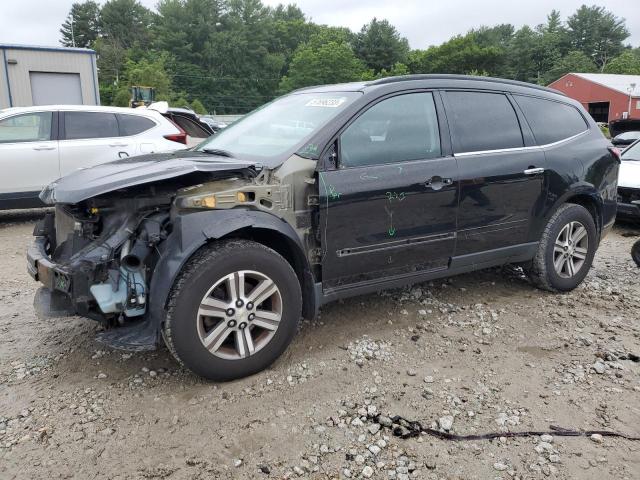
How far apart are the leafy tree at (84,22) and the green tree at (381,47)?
146 feet

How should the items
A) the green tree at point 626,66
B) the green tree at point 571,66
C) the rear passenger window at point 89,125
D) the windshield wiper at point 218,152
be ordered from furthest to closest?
1. the green tree at point 571,66
2. the green tree at point 626,66
3. the rear passenger window at point 89,125
4. the windshield wiper at point 218,152

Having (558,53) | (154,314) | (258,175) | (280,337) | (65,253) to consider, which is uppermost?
(558,53)

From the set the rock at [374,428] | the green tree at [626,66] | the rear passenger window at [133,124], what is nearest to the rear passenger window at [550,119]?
the rock at [374,428]

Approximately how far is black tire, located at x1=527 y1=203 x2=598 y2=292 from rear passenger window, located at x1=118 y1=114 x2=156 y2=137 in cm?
615

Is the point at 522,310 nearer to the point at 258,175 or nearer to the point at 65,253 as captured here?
the point at 258,175

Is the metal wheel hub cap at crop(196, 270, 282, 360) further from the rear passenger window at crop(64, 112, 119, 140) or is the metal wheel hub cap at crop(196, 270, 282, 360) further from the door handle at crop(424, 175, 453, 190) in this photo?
the rear passenger window at crop(64, 112, 119, 140)

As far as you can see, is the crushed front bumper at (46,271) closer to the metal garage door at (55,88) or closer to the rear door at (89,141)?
the rear door at (89,141)

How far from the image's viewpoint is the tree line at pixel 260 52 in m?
69.8

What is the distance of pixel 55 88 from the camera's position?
701 inches

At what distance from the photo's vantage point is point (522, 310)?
14.4 feet

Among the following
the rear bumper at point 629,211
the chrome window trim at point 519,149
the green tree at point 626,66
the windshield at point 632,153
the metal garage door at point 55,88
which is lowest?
the rear bumper at point 629,211

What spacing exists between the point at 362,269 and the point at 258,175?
94cm

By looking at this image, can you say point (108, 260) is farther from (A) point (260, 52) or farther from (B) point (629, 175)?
(A) point (260, 52)

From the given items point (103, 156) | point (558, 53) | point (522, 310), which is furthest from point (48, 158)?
point (558, 53)
